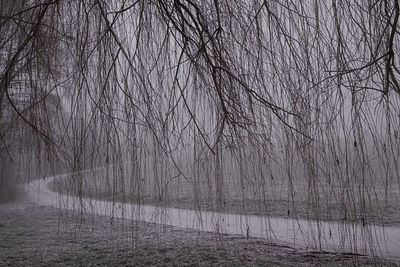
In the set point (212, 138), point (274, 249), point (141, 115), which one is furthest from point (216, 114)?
point (274, 249)

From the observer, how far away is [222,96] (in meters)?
2.03

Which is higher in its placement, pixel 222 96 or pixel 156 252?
pixel 222 96

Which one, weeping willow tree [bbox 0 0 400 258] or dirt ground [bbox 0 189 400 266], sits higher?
weeping willow tree [bbox 0 0 400 258]

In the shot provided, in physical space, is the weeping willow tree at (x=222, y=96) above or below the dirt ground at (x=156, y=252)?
above

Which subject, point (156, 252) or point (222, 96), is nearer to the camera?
point (222, 96)

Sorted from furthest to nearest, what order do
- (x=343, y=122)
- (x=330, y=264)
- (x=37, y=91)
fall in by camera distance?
1. (x=330, y=264)
2. (x=37, y=91)
3. (x=343, y=122)

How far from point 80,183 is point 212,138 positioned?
0.88 metres

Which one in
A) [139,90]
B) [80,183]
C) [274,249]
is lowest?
[274,249]

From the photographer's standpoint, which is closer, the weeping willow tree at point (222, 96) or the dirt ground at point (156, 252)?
the weeping willow tree at point (222, 96)

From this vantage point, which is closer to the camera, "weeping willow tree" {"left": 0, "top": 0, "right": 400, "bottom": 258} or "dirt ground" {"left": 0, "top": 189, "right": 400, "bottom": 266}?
"weeping willow tree" {"left": 0, "top": 0, "right": 400, "bottom": 258}

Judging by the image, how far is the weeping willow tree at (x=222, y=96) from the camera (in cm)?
205

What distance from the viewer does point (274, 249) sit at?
393 cm

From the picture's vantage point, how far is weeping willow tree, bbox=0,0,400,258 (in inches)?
80.7

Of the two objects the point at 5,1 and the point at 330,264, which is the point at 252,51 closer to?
the point at 5,1
